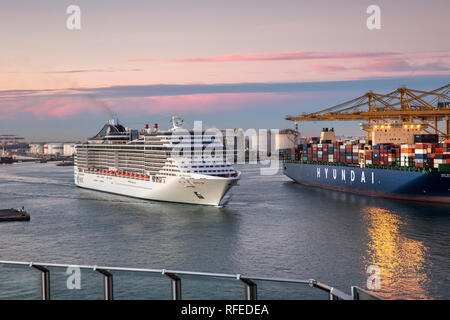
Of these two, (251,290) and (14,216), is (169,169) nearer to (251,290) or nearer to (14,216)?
(14,216)

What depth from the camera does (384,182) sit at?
42.1 metres

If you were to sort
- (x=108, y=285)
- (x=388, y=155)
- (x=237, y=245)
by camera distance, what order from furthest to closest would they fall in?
1. (x=388, y=155)
2. (x=237, y=245)
3. (x=108, y=285)

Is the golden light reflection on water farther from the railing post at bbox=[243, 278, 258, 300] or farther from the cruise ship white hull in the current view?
the railing post at bbox=[243, 278, 258, 300]

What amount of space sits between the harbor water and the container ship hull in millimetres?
1304

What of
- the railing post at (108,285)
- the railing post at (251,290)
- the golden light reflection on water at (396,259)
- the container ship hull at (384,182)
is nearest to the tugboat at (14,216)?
the golden light reflection on water at (396,259)

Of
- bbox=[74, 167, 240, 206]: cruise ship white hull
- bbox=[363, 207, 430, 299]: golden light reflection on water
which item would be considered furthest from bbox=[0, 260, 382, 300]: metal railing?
bbox=[74, 167, 240, 206]: cruise ship white hull

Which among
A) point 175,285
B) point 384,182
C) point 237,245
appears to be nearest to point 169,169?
point 237,245

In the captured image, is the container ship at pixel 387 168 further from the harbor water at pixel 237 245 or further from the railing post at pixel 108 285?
the railing post at pixel 108 285

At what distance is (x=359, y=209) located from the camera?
35500 mm

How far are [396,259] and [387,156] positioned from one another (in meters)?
25.9

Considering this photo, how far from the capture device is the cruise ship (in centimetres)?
3506

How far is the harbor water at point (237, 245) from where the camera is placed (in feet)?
17.9
